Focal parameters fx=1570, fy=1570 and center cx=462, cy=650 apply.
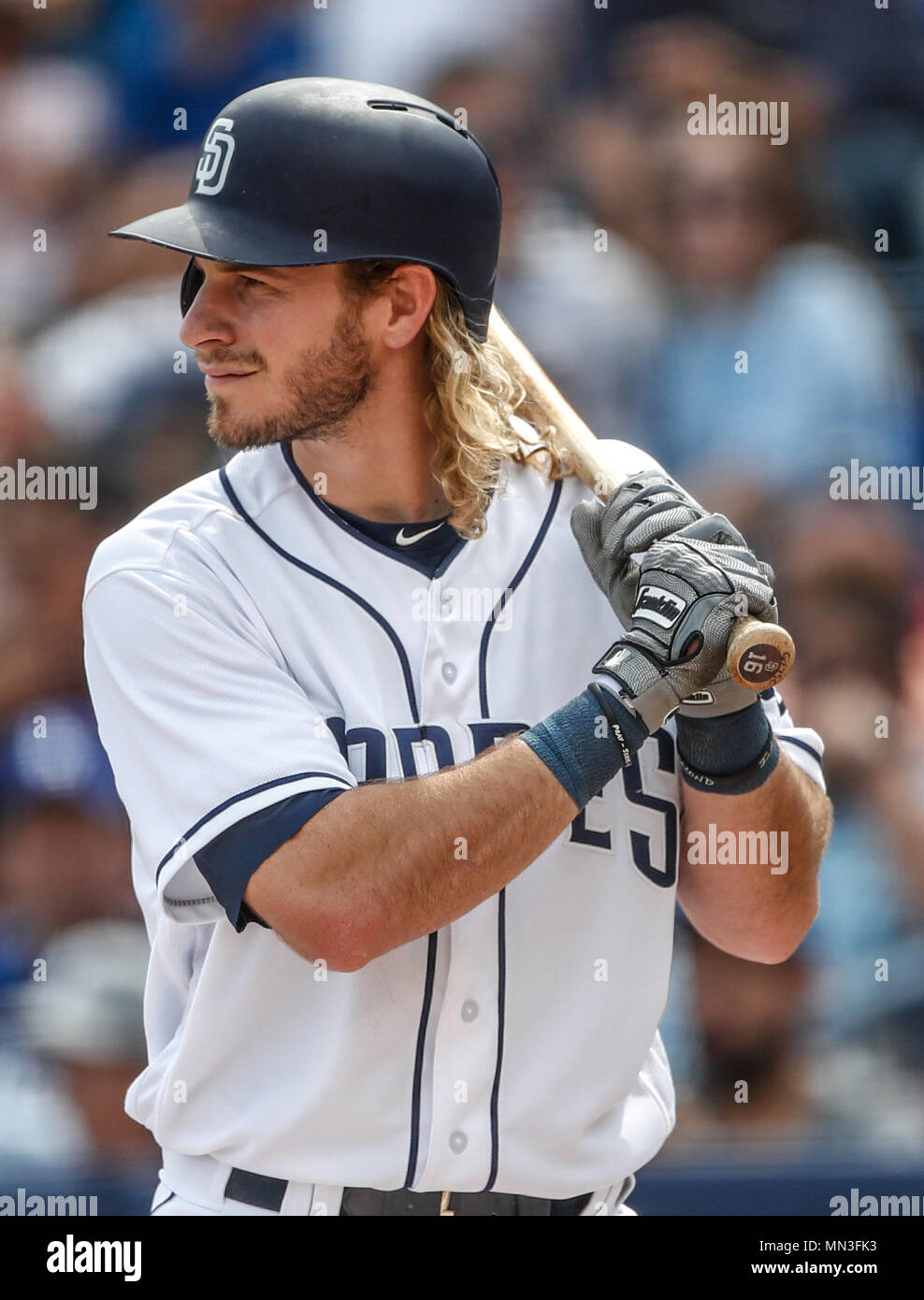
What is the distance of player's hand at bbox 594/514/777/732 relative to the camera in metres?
1.38

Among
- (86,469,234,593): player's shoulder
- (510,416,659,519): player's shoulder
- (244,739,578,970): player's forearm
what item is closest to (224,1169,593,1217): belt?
(244,739,578,970): player's forearm

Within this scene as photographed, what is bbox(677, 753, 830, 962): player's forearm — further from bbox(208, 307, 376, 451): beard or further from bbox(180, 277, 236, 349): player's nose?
bbox(180, 277, 236, 349): player's nose

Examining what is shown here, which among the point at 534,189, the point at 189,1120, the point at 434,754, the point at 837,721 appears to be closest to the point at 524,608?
the point at 434,754

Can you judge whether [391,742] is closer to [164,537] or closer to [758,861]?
[164,537]

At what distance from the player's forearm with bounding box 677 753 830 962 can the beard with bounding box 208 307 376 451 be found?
1.68ft

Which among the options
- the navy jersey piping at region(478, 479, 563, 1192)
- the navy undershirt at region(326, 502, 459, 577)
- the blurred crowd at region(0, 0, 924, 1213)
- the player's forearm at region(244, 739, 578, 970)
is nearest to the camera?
the player's forearm at region(244, 739, 578, 970)

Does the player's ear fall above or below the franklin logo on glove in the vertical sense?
above

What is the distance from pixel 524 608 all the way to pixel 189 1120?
22.9 inches

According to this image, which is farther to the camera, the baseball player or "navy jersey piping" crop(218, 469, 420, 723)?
"navy jersey piping" crop(218, 469, 420, 723)

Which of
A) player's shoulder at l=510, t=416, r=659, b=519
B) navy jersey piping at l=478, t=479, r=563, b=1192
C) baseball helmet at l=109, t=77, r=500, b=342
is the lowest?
navy jersey piping at l=478, t=479, r=563, b=1192

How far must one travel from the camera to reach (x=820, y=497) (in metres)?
2.83

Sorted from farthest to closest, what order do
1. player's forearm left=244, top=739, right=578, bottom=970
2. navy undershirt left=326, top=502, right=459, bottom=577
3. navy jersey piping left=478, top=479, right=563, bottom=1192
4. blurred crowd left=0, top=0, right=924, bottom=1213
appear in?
blurred crowd left=0, top=0, right=924, bottom=1213 → navy undershirt left=326, top=502, right=459, bottom=577 → navy jersey piping left=478, top=479, right=563, bottom=1192 → player's forearm left=244, top=739, right=578, bottom=970

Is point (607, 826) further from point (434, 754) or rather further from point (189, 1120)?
point (189, 1120)
